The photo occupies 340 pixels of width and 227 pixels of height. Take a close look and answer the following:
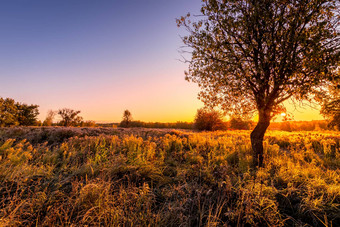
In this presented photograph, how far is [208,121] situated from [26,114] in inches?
969

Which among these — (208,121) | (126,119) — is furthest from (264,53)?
(126,119)

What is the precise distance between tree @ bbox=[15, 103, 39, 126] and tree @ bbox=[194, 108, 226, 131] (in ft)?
73.3

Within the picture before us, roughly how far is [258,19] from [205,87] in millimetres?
2402

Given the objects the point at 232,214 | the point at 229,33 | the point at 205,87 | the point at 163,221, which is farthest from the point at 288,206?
the point at 229,33

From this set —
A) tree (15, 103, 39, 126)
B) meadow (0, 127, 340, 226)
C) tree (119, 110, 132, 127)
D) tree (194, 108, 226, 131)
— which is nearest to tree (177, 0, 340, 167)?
meadow (0, 127, 340, 226)

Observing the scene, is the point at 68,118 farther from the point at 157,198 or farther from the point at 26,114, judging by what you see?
the point at 157,198

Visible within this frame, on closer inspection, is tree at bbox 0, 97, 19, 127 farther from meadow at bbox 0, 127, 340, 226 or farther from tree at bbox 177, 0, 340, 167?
tree at bbox 177, 0, 340, 167

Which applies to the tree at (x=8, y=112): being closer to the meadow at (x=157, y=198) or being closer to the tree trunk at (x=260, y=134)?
the meadow at (x=157, y=198)

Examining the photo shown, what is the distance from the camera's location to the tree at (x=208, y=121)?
21.3 metres

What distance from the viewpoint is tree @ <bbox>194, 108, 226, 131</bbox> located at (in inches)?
837

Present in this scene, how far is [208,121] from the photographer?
70.0 ft

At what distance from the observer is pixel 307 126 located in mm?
28250

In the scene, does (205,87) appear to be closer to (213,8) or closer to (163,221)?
(213,8)

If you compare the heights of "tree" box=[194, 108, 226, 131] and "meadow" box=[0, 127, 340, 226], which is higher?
"tree" box=[194, 108, 226, 131]
